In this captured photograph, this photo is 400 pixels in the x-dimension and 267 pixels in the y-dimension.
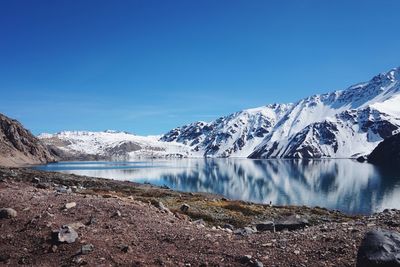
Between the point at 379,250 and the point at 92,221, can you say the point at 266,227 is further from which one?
the point at 379,250

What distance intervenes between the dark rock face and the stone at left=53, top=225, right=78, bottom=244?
38.9ft

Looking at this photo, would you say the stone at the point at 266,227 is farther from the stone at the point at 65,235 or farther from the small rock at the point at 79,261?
the small rock at the point at 79,261

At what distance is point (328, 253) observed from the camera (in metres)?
16.5

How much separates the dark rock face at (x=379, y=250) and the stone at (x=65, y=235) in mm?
11850

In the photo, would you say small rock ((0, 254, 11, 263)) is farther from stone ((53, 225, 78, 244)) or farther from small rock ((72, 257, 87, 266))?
small rock ((72, 257, 87, 266))

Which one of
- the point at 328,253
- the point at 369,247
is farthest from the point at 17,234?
the point at 369,247

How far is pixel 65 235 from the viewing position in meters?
18.8

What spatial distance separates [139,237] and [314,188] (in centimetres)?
13096

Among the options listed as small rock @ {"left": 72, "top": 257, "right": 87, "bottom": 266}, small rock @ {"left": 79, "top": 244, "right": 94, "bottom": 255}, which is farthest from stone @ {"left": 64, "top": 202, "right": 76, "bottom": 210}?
small rock @ {"left": 72, "top": 257, "right": 87, "bottom": 266}

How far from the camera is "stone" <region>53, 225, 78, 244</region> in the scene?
1853cm

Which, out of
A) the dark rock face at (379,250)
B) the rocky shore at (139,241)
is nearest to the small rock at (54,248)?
the rocky shore at (139,241)

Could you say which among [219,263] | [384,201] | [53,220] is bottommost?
[384,201]

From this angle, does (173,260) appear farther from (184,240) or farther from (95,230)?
(95,230)

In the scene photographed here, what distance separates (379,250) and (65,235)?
1293 centimetres
